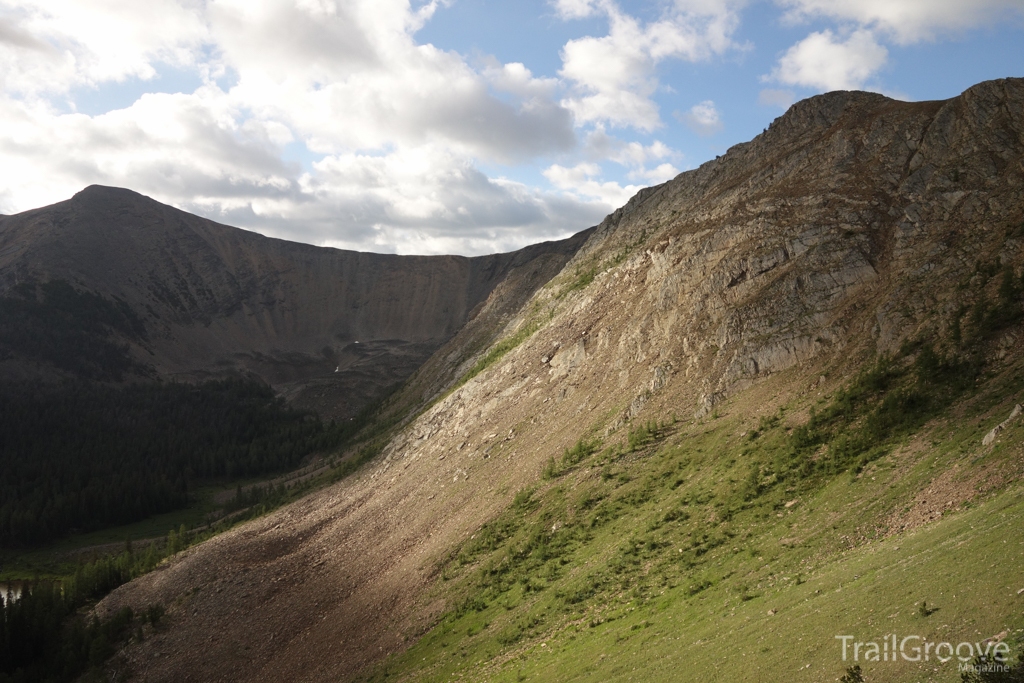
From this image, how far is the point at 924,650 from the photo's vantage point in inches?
538

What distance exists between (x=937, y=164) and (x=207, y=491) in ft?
371

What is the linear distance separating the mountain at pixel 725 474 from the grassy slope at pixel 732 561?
0.12m

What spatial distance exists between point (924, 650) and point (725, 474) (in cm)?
1739

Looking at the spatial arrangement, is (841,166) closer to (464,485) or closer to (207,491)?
(464,485)

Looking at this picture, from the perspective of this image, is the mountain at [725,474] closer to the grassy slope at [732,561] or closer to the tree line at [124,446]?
the grassy slope at [732,561]

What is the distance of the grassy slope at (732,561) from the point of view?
15866mm

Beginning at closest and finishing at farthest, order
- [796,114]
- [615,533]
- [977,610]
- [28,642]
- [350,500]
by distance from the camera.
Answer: [977,610], [615,533], [28,642], [350,500], [796,114]

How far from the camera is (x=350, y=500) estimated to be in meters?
57.9

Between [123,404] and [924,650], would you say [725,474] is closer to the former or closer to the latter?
[924,650]

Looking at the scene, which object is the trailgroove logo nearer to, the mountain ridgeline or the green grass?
the green grass

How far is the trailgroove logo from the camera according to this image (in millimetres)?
12227

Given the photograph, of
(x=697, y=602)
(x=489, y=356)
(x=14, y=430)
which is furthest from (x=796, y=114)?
(x=14, y=430)

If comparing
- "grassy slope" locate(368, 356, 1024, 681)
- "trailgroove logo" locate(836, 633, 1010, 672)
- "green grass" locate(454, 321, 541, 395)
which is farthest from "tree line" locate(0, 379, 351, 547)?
"trailgroove logo" locate(836, 633, 1010, 672)

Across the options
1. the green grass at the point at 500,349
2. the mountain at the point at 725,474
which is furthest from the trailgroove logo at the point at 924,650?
the green grass at the point at 500,349
